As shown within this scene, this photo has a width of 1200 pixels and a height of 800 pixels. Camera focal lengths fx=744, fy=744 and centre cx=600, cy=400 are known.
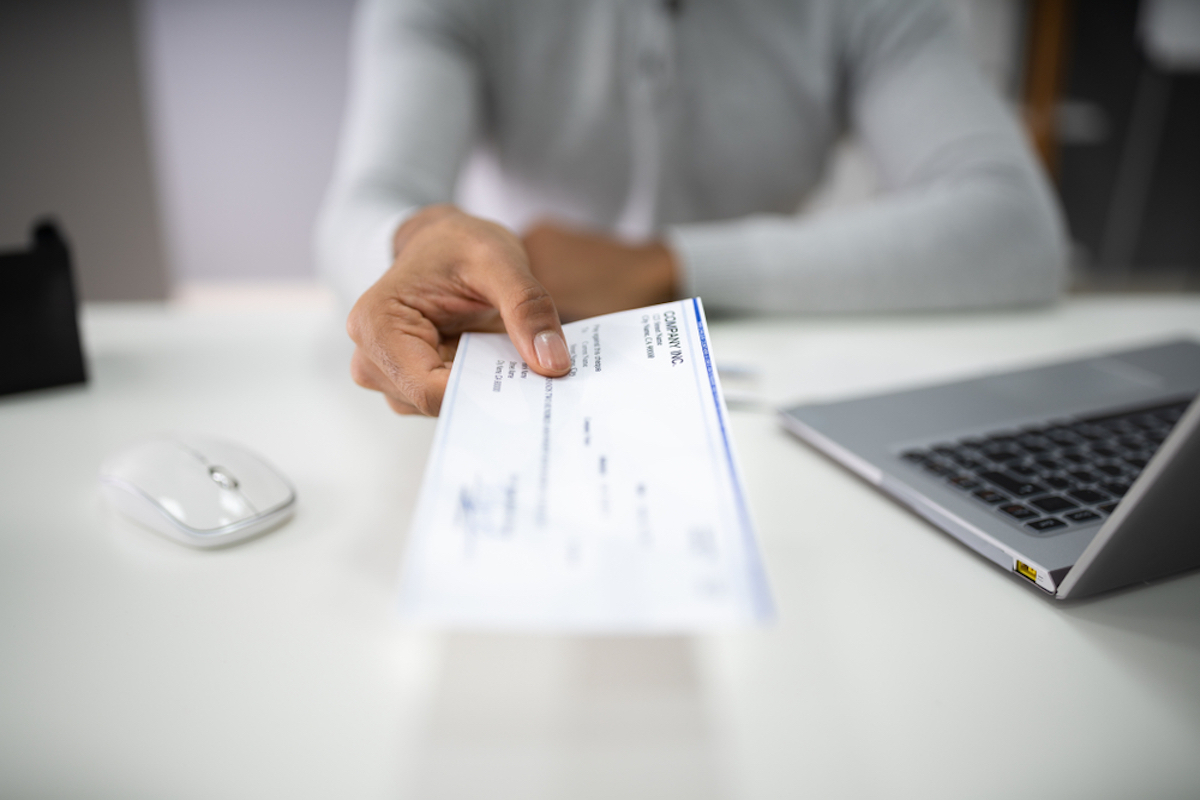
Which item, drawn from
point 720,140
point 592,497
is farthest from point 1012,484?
point 720,140

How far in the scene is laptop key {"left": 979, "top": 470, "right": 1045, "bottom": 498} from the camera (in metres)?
0.38

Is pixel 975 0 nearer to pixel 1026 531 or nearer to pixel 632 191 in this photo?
pixel 632 191

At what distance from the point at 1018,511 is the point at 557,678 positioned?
24cm

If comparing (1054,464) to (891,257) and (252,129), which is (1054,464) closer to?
(891,257)

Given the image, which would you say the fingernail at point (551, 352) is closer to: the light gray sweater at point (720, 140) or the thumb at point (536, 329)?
the thumb at point (536, 329)

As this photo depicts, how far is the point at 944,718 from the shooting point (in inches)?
10.5

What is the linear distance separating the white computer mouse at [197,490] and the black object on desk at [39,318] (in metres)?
0.20

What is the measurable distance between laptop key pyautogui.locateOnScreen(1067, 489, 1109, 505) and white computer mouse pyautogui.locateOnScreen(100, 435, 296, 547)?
0.40m

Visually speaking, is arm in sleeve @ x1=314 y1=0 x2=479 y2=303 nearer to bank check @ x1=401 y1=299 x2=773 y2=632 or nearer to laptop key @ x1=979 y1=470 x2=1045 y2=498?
bank check @ x1=401 y1=299 x2=773 y2=632

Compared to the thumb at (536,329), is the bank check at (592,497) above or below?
below

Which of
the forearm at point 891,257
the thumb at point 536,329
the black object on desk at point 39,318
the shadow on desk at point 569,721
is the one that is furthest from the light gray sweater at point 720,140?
the shadow on desk at point 569,721

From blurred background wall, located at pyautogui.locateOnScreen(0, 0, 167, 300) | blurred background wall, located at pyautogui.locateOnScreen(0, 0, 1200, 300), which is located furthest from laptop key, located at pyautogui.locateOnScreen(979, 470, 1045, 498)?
blurred background wall, located at pyautogui.locateOnScreen(0, 0, 167, 300)

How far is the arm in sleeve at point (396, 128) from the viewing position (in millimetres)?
665

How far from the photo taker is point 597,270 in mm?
711
